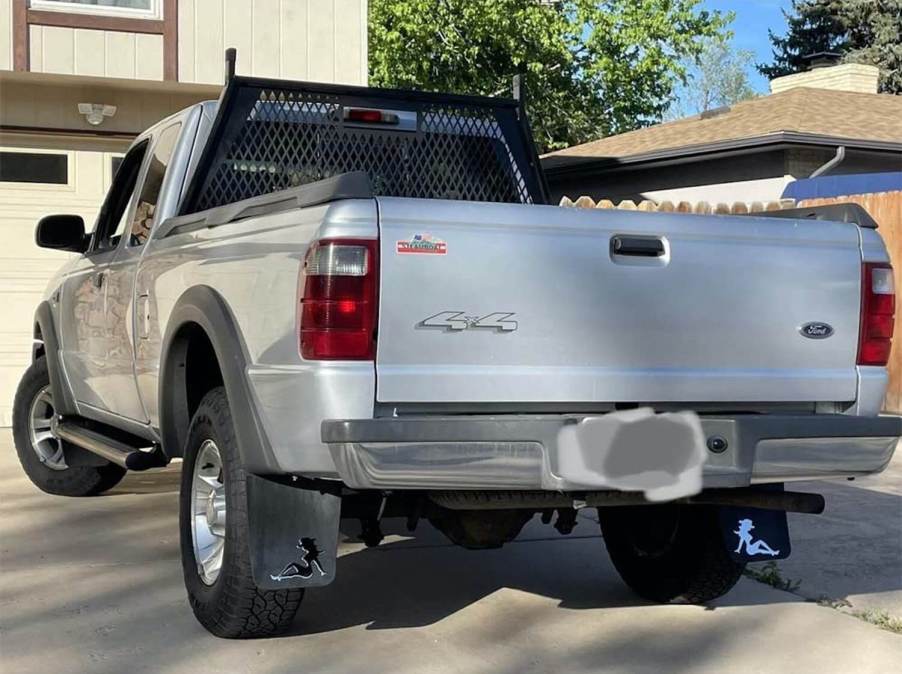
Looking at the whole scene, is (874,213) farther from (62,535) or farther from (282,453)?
(282,453)

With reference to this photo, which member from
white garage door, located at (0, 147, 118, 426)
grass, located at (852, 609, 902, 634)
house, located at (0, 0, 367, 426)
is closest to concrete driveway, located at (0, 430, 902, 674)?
grass, located at (852, 609, 902, 634)

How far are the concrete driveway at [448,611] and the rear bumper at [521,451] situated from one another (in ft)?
2.66

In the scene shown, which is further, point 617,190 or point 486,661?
point 617,190

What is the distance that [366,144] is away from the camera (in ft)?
20.6

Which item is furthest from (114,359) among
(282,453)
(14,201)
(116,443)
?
(14,201)

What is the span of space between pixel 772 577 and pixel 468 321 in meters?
2.56

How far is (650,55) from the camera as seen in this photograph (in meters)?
29.8

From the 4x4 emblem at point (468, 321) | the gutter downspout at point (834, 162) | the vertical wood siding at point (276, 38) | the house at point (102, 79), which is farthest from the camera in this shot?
the gutter downspout at point (834, 162)

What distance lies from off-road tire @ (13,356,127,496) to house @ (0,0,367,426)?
3.41 m

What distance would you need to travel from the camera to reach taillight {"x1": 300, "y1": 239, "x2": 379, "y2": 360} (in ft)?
12.8

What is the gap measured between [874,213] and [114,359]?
8370 millimetres

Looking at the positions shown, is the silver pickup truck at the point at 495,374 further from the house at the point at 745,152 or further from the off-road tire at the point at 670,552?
the house at the point at 745,152

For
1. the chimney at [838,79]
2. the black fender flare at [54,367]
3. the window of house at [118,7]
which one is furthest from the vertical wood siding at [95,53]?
the chimney at [838,79]

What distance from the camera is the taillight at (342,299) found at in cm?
390
